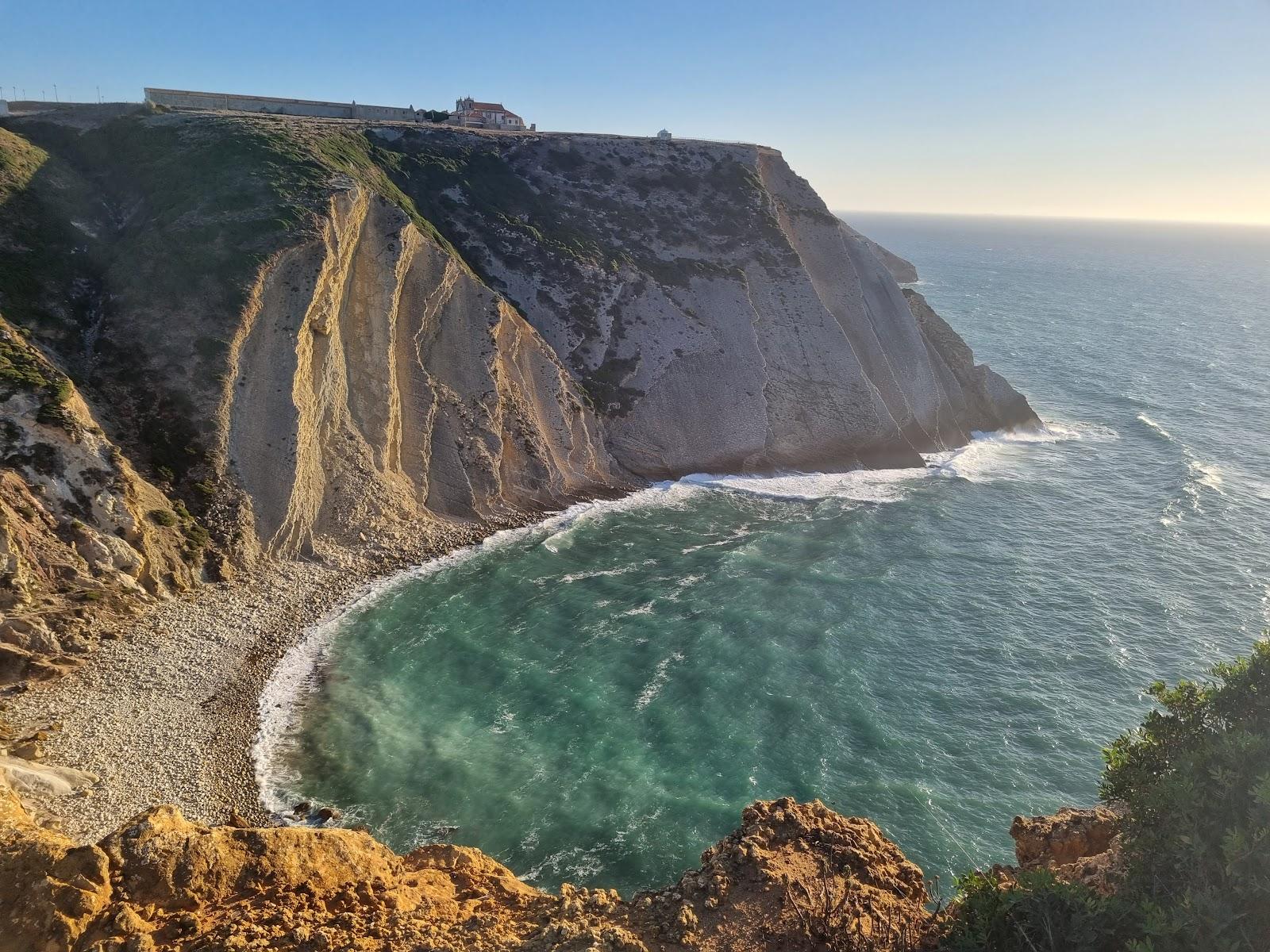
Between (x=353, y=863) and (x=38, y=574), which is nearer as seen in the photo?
(x=353, y=863)

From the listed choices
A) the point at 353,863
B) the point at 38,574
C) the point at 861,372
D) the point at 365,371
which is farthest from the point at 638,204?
the point at 353,863

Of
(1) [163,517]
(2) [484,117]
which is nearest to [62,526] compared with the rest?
(1) [163,517]

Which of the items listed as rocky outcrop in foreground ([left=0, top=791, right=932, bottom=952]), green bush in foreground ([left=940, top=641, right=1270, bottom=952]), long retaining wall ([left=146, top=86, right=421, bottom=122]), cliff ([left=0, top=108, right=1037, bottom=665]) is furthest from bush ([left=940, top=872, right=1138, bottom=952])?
long retaining wall ([left=146, top=86, right=421, bottom=122])

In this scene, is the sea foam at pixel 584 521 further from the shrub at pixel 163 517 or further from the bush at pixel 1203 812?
the bush at pixel 1203 812

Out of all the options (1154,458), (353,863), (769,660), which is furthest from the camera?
Result: (1154,458)

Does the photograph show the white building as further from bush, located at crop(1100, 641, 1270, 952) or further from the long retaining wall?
bush, located at crop(1100, 641, 1270, 952)

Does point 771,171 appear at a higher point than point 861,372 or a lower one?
higher

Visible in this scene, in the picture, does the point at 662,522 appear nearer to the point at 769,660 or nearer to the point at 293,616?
the point at 769,660

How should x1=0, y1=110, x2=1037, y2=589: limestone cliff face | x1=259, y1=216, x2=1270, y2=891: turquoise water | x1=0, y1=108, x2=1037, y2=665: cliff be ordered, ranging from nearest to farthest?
x1=259, y1=216, x2=1270, y2=891: turquoise water → x1=0, y1=108, x2=1037, y2=665: cliff → x1=0, y1=110, x2=1037, y2=589: limestone cliff face
